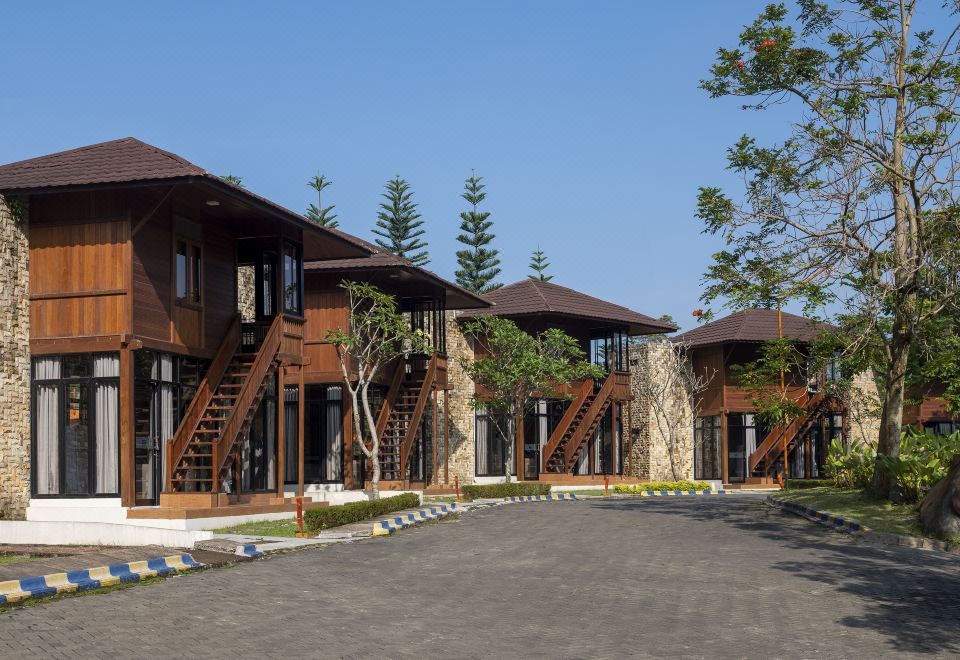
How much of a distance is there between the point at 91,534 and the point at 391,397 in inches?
611

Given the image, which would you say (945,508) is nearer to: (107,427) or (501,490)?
(107,427)

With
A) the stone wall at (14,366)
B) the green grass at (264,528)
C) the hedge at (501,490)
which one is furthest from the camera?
the hedge at (501,490)

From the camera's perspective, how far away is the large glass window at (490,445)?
41.2 m

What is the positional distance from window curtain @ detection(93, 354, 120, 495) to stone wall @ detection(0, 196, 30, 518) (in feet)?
4.47

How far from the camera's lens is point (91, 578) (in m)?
13.2

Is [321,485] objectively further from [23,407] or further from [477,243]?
[477,243]

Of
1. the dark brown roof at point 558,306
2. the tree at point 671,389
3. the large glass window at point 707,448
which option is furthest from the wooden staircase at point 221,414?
the large glass window at point 707,448

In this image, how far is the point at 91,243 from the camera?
69.9 ft

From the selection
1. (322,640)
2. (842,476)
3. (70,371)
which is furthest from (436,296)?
(322,640)

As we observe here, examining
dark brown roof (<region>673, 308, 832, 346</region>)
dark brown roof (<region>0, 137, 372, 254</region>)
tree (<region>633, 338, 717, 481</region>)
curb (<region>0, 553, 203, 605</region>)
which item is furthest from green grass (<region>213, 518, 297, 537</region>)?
dark brown roof (<region>673, 308, 832, 346</region>)

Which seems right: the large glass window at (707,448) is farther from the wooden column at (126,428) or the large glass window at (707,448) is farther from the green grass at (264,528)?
the wooden column at (126,428)

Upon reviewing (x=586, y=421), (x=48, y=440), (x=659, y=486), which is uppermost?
(x=48, y=440)

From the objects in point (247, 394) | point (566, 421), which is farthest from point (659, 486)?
point (247, 394)

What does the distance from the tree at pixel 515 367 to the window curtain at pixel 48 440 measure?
723 inches
